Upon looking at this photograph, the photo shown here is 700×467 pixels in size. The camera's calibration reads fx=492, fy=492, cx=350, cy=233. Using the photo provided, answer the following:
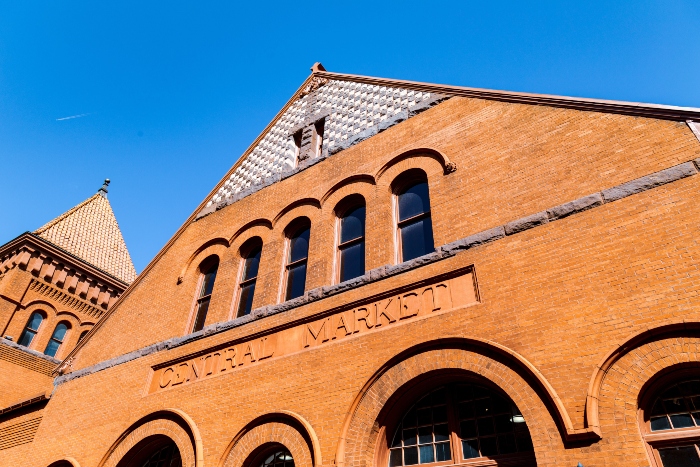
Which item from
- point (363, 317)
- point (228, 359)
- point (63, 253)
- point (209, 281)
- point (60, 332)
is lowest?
point (228, 359)

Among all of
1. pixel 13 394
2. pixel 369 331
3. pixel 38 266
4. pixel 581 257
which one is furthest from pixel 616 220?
pixel 38 266

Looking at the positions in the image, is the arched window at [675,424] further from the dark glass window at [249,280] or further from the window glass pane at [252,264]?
the window glass pane at [252,264]

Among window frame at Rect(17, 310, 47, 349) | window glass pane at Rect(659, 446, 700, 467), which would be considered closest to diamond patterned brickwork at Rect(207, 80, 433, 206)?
window glass pane at Rect(659, 446, 700, 467)

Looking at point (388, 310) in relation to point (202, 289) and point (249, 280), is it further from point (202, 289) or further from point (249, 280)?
point (202, 289)

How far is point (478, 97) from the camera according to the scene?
888cm

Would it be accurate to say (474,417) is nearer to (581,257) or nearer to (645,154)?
(581,257)

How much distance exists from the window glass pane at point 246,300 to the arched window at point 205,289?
881mm

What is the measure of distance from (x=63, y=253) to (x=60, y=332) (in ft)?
9.77

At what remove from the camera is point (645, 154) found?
6.34m

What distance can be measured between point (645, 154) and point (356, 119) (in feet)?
19.8

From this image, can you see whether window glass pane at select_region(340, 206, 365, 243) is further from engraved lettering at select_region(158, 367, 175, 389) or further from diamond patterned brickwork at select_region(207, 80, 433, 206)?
engraved lettering at select_region(158, 367, 175, 389)

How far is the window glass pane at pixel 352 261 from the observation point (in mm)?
8703

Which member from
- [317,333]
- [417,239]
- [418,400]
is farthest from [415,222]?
[418,400]

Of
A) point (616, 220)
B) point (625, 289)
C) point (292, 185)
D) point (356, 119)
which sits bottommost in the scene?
point (625, 289)
